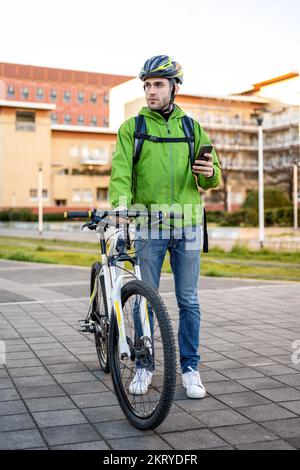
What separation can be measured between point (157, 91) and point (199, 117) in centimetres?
6240

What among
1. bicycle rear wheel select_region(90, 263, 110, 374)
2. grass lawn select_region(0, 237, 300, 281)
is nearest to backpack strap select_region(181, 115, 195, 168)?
bicycle rear wheel select_region(90, 263, 110, 374)

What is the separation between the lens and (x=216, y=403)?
12.6 feet

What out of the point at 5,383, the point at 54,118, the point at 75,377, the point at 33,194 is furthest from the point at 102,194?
the point at 5,383

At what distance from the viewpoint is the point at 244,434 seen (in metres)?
3.27

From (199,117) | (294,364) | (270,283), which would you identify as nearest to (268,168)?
(199,117)

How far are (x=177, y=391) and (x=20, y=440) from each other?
121 centimetres

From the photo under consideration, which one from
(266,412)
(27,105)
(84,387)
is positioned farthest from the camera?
(27,105)

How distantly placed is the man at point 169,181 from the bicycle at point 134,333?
0.15 metres

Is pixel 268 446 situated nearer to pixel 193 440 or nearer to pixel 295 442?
pixel 295 442

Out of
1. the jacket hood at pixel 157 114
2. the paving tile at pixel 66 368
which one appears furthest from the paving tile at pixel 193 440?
the jacket hood at pixel 157 114

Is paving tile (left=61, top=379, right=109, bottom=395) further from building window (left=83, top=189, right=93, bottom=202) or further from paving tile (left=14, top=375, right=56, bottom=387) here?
building window (left=83, top=189, right=93, bottom=202)

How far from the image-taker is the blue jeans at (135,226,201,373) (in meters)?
3.98

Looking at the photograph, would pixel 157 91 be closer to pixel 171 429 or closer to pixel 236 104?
pixel 171 429

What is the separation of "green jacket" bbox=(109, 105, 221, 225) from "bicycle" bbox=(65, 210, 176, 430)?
181mm
